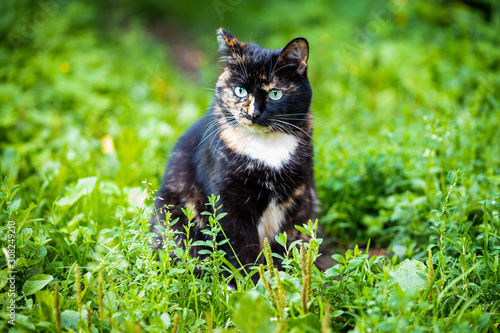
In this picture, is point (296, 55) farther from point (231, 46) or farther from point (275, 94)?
point (231, 46)

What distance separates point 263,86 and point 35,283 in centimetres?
146

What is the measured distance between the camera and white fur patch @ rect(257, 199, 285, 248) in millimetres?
2334

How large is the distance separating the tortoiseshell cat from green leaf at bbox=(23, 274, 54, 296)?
62 cm

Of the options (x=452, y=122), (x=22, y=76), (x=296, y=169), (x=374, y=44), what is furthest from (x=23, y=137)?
(x=374, y=44)

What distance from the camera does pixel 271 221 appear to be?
7.78 feet

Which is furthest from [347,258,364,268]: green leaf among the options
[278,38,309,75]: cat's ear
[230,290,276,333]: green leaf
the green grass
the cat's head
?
[278,38,309,75]: cat's ear

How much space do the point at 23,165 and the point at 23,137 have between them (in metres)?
0.58

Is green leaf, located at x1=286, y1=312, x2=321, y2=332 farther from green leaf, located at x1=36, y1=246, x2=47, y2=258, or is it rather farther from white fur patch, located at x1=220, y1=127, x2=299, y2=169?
green leaf, located at x1=36, y1=246, x2=47, y2=258

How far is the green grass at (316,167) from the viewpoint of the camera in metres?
1.75

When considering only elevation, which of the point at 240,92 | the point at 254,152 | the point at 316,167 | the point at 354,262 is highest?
the point at 240,92

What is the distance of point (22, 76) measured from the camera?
4.41 metres

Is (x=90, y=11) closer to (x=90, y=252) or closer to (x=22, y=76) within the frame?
(x=22, y=76)

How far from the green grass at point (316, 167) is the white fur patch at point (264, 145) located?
37 centimetres

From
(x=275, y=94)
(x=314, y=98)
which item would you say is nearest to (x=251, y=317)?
(x=275, y=94)
